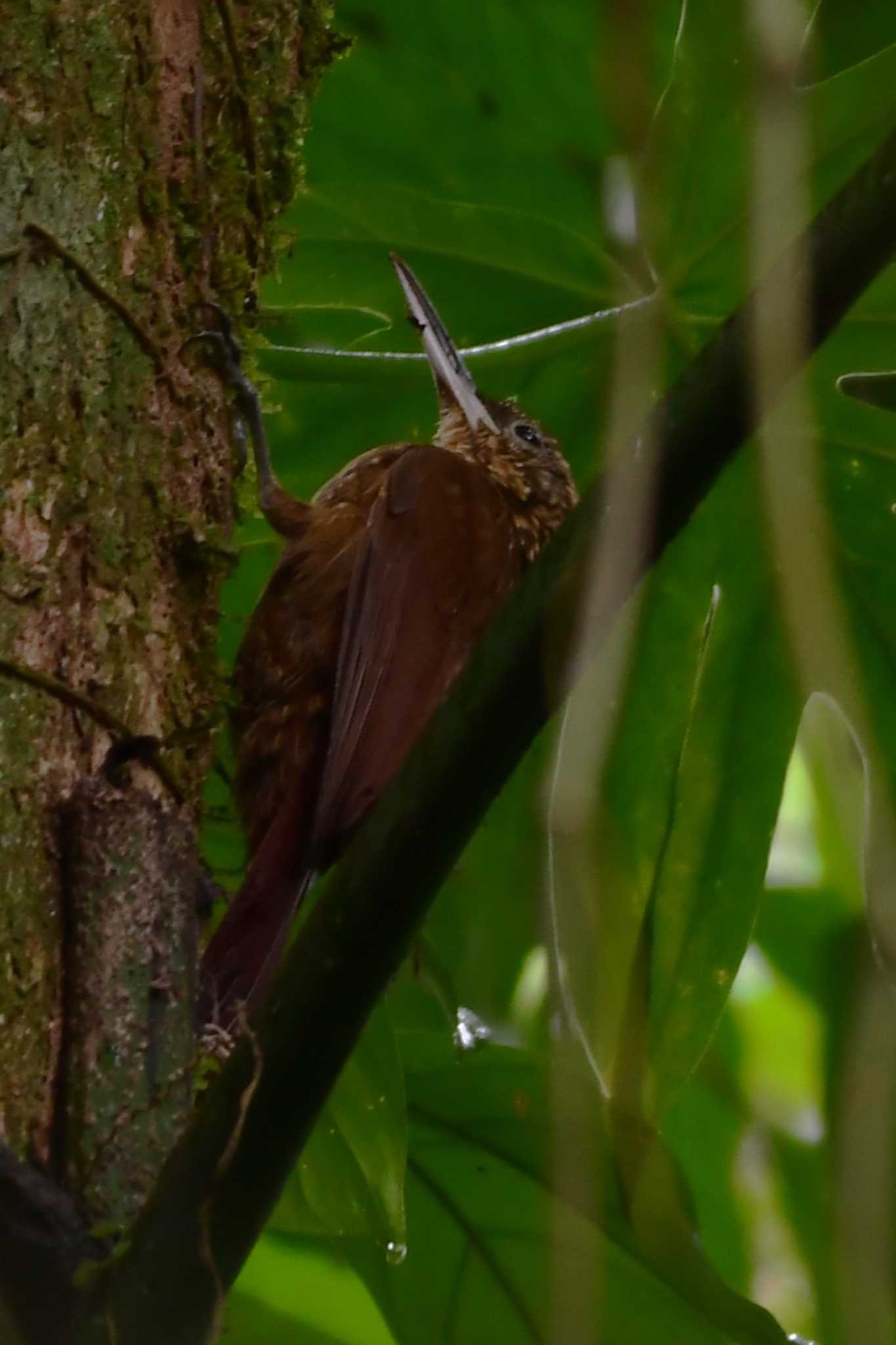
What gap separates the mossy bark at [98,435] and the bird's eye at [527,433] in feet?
2.24

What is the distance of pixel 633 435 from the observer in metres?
0.99

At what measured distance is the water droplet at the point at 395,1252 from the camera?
169 cm

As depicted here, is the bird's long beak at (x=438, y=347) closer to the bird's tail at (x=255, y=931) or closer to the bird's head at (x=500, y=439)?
the bird's head at (x=500, y=439)

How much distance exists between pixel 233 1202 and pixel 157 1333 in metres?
0.10

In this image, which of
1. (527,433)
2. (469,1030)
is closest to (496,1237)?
(469,1030)

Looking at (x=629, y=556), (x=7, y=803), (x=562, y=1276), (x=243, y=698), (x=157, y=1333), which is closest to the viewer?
(x=629, y=556)

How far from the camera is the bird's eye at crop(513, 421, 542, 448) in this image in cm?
240

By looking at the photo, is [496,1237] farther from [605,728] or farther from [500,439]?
[500,439]

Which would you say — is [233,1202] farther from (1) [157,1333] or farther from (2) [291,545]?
(2) [291,545]

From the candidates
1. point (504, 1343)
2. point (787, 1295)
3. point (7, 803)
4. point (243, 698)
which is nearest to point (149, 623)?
point (7, 803)

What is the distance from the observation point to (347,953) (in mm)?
1037

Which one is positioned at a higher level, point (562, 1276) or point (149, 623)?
point (149, 623)

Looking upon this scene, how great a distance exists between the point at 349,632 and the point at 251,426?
0.87 feet

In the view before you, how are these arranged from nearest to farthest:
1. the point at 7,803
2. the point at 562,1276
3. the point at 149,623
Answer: the point at 562,1276 → the point at 7,803 → the point at 149,623
